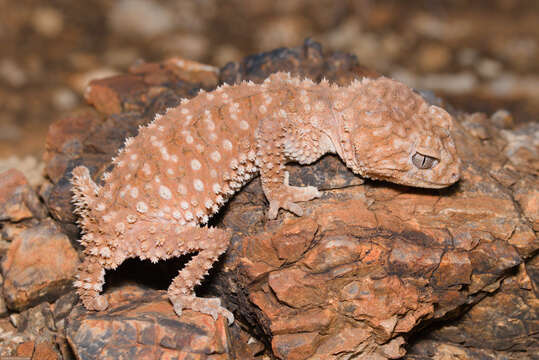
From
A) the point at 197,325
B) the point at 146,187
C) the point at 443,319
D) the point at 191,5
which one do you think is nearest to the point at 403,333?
the point at 443,319

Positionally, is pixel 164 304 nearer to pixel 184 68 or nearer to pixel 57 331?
pixel 57 331

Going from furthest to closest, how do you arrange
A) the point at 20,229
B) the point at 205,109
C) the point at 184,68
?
the point at 184,68, the point at 20,229, the point at 205,109

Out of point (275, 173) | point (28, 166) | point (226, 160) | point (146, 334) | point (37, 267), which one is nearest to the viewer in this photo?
point (146, 334)

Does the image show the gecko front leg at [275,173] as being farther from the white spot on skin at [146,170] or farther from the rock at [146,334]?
the rock at [146,334]

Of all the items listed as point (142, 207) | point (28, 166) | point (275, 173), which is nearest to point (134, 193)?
point (142, 207)

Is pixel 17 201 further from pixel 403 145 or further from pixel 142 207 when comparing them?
pixel 403 145

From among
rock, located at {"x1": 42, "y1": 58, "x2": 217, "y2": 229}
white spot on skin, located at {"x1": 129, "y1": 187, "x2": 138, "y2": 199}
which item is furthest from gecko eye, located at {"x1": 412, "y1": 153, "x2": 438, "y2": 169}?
rock, located at {"x1": 42, "y1": 58, "x2": 217, "y2": 229}

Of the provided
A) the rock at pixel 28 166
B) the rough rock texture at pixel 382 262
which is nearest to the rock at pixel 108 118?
the rough rock texture at pixel 382 262

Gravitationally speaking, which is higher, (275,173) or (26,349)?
(275,173)
